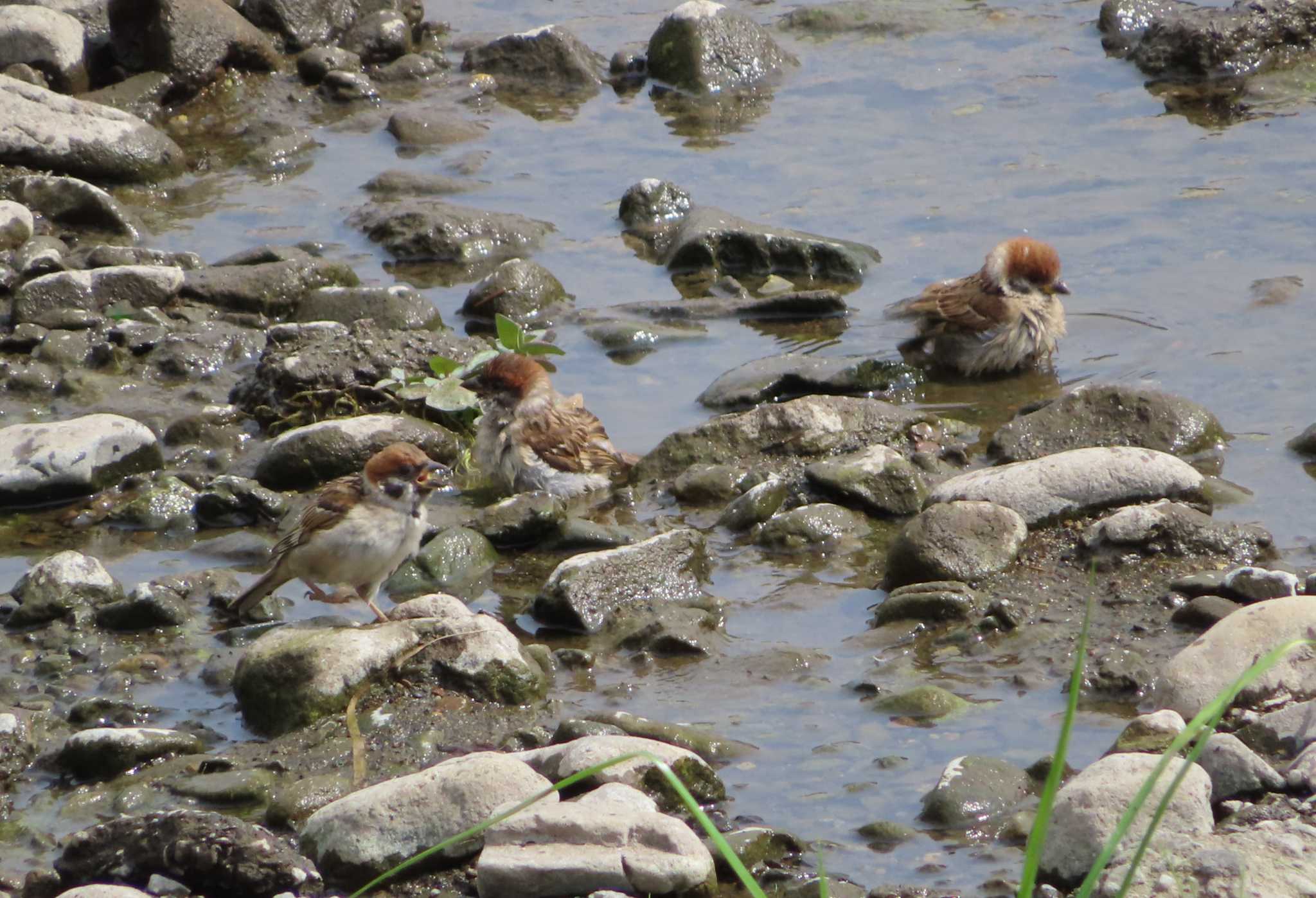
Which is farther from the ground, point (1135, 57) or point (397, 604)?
point (1135, 57)

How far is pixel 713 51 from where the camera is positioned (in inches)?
587

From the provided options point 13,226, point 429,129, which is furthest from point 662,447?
point 429,129

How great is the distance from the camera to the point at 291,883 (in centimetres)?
464

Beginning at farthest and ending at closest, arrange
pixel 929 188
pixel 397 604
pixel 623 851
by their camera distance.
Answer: pixel 929 188 < pixel 397 604 < pixel 623 851

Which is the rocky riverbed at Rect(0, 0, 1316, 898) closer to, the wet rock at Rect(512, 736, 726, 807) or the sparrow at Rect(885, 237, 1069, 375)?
the wet rock at Rect(512, 736, 726, 807)

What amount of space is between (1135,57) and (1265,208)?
12.4 ft

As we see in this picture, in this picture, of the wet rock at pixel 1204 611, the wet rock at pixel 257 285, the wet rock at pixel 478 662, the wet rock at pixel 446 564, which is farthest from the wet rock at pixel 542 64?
the wet rock at pixel 1204 611

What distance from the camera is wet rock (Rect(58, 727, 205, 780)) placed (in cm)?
561

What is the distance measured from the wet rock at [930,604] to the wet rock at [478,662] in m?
1.42

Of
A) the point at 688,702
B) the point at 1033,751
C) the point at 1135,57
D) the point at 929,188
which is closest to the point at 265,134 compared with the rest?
the point at 929,188

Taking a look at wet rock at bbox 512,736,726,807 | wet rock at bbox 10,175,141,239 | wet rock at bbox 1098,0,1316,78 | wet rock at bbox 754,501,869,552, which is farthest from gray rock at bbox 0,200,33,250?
wet rock at bbox 1098,0,1316,78

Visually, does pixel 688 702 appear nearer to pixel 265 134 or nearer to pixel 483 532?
pixel 483 532

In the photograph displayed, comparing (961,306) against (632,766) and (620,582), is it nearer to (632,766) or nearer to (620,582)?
(620,582)

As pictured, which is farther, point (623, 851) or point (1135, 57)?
point (1135, 57)
